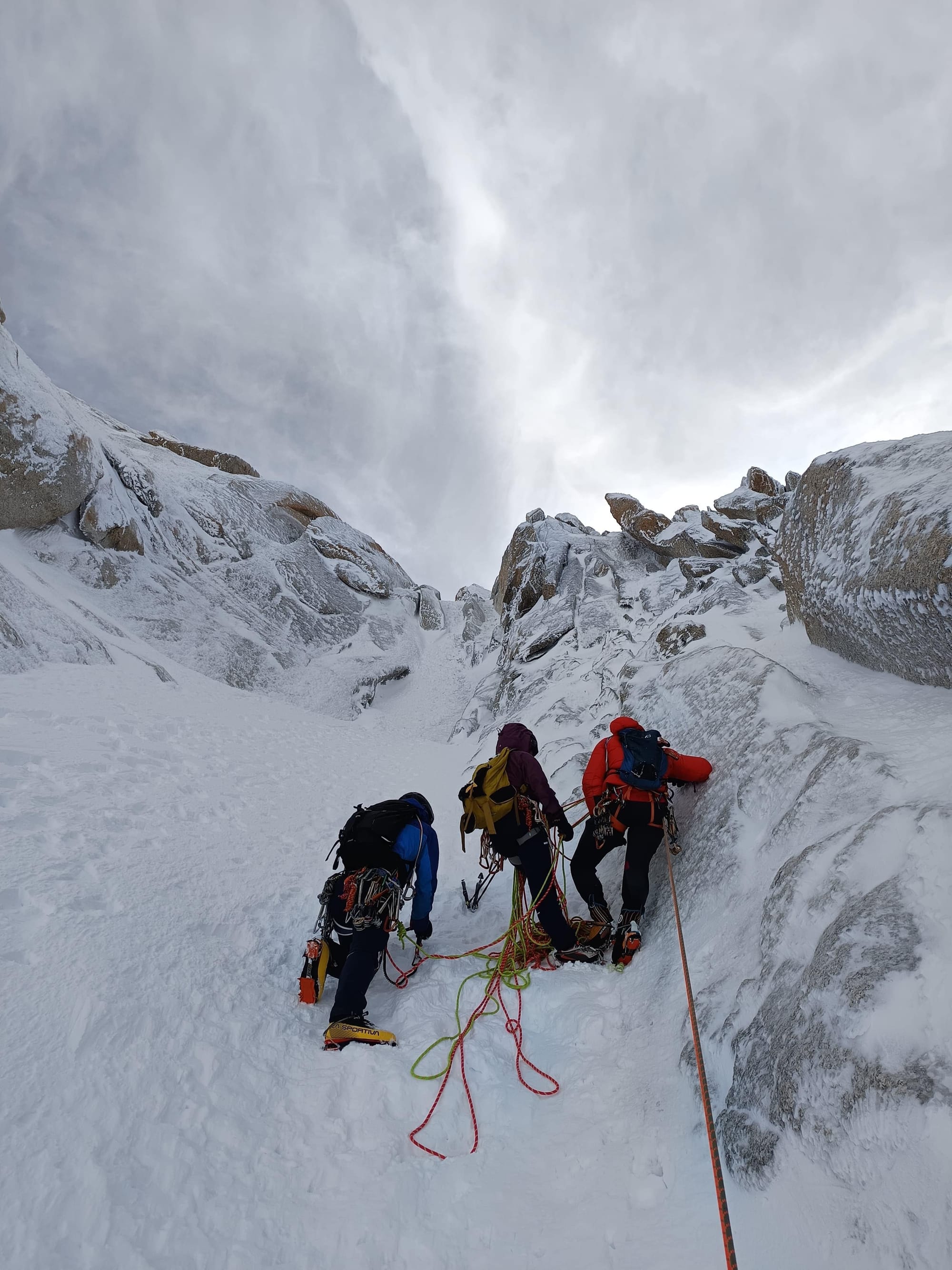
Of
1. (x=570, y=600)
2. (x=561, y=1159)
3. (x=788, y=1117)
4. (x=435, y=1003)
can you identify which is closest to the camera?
(x=788, y=1117)

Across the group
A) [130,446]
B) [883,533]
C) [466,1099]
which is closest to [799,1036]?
[466,1099]

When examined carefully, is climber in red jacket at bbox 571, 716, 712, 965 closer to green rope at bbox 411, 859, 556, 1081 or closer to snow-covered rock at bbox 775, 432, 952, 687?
green rope at bbox 411, 859, 556, 1081

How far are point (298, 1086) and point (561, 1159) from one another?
1707 millimetres

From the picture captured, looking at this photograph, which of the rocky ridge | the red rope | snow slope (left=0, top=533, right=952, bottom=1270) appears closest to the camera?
snow slope (left=0, top=533, right=952, bottom=1270)

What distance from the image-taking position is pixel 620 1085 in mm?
3635

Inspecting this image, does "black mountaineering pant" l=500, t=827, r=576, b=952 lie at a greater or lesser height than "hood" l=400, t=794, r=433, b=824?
lesser

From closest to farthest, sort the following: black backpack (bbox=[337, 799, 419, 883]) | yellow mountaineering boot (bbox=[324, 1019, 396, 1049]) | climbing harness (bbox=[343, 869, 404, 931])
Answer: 1. yellow mountaineering boot (bbox=[324, 1019, 396, 1049])
2. climbing harness (bbox=[343, 869, 404, 931])
3. black backpack (bbox=[337, 799, 419, 883])

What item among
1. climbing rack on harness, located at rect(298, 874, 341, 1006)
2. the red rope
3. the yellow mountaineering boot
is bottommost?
the red rope

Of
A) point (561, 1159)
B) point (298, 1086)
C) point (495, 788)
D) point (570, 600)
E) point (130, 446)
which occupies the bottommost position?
point (561, 1159)

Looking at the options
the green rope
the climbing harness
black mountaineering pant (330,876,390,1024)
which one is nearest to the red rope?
the green rope

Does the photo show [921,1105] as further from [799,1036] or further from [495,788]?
[495,788]

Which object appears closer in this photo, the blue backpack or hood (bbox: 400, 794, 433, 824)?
the blue backpack

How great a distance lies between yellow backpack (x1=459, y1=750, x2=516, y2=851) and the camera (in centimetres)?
536

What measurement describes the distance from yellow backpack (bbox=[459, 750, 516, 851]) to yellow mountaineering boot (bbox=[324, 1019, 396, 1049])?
1.81 meters
